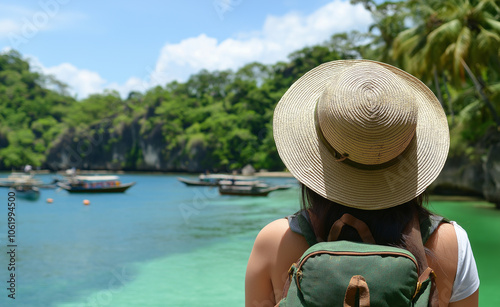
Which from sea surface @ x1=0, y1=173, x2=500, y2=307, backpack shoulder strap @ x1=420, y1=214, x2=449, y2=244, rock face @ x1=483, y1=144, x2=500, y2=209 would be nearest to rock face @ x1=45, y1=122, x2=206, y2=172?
sea surface @ x1=0, y1=173, x2=500, y2=307

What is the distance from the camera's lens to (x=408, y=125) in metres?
0.96

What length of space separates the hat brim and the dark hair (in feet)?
0.12

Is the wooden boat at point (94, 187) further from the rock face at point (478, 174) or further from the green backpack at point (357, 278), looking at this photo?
the green backpack at point (357, 278)

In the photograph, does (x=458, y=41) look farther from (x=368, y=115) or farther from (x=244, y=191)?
(x=368, y=115)

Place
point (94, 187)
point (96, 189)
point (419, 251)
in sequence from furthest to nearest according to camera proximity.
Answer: point (94, 187)
point (96, 189)
point (419, 251)

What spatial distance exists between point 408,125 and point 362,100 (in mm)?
118

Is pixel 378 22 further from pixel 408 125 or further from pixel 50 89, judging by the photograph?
pixel 50 89

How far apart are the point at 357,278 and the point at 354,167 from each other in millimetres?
266

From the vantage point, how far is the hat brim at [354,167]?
1003mm

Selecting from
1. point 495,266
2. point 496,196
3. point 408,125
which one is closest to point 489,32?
point 496,196

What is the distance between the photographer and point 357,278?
85cm

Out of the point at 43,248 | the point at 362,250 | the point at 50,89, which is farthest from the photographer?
the point at 50,89

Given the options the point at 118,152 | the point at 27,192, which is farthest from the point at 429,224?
the point at 118,152

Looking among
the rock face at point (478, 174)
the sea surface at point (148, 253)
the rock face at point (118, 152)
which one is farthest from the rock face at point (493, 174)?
the rock face at point (118, 152)
